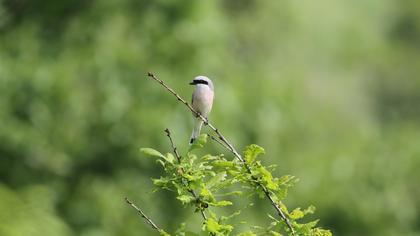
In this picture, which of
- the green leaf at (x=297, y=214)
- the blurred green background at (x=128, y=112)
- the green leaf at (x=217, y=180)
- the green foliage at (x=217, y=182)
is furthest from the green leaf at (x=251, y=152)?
the blurred green background at (x=128, y=112)

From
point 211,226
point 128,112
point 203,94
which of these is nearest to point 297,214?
point 211,226

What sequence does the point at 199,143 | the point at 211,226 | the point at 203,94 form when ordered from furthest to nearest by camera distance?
the point at 203,94 < the point at 199,143 < the point at 211,226

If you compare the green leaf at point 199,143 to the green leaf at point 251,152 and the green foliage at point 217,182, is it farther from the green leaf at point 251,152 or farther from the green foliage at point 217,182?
the green leaf at point 251,152

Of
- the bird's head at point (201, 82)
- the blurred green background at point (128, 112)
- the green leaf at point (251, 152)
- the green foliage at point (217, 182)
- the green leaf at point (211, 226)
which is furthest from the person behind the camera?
the blurred green background at point (128, 112)

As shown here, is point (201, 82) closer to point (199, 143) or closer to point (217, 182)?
point (199, 143)

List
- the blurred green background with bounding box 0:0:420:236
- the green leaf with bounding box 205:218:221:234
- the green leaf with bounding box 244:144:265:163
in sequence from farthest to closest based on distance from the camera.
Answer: the blurred green background with bounding box 0:0:420:236
the green leaf with bounding box 244:144:265:163
the green leaf with bounding box 205:218:221:234

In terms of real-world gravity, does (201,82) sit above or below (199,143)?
above

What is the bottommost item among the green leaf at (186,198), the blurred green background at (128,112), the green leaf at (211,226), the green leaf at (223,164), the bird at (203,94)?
the green leaf at (211,226)

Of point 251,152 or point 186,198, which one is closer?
point 186,198

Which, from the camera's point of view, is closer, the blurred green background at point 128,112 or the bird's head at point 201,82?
the bird's head at point 201,82

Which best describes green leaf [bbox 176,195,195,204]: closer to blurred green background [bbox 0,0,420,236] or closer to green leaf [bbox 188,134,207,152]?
green leaf [bbox 188,134,207,152]

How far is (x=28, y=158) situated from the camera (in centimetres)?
1381

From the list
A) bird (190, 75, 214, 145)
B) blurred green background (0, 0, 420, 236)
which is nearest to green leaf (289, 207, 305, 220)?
bird (190, 75, 214, 145)

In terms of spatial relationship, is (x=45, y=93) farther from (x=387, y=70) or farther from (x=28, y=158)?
(x=387, y=70)
